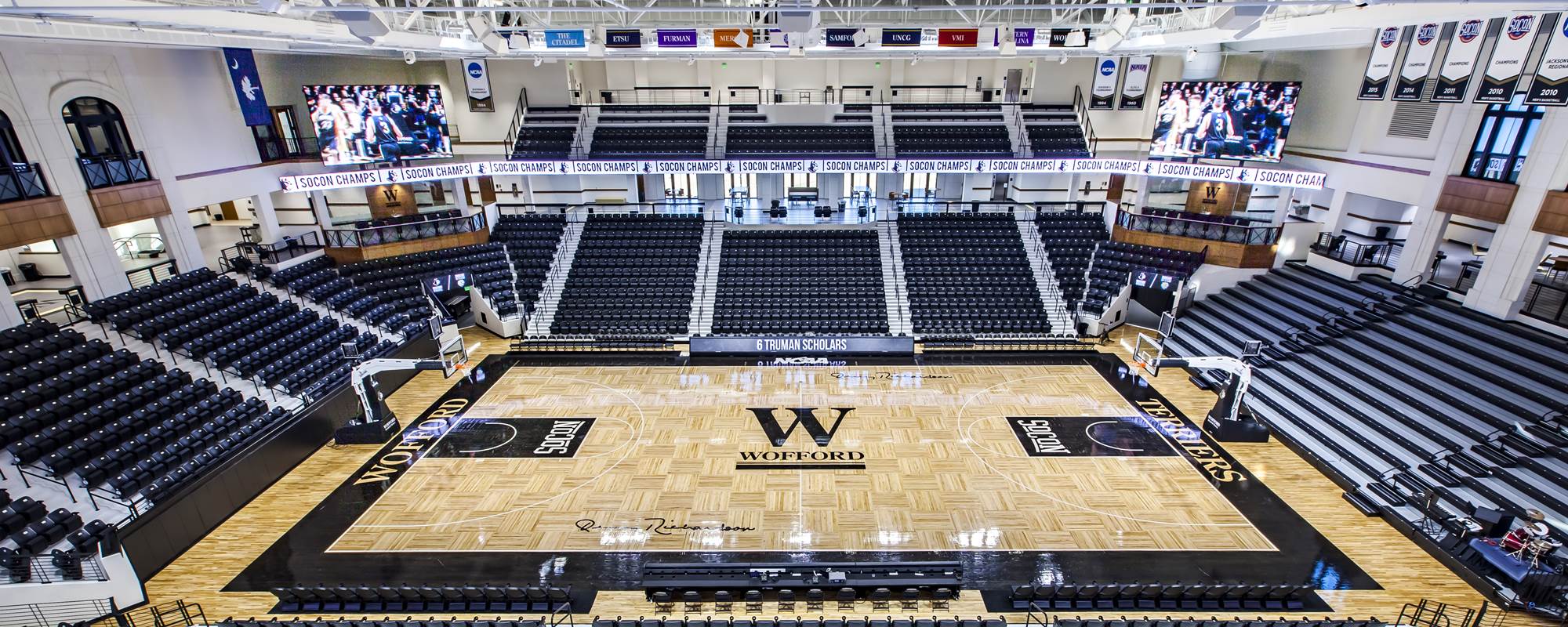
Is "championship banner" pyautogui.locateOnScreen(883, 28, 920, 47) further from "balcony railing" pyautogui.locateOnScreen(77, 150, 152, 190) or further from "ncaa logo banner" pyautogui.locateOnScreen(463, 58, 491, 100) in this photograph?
"balcony railing" pyautogui.locateOnScreen(77, 150, 152, 190)

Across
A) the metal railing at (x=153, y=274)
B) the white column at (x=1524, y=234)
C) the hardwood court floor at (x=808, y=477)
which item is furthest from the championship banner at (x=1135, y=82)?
the metal railing at (x=153, y=274)

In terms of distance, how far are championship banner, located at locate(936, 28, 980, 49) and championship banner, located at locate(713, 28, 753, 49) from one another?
4975mm

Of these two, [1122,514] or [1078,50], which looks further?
[1078,50]

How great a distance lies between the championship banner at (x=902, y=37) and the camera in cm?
1658

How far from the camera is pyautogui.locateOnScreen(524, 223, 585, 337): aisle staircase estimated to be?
20.2m

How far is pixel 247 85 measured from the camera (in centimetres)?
1820

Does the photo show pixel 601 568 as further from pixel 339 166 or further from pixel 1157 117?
pixel 1157 117

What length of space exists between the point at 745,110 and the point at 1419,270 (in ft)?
75.2

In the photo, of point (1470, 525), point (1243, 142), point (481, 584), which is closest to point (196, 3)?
point (481, 584)

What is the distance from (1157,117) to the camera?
805 inches

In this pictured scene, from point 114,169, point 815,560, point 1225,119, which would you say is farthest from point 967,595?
point 114,169

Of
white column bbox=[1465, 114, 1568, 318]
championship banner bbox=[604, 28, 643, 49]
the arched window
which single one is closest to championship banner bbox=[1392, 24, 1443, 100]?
white column bbox=[1465, 114, 1568, 318]

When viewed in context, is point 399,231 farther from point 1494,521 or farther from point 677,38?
point 1494,521
